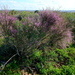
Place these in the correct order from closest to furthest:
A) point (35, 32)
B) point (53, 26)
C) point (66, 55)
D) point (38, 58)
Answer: point (35, 32) → point (53, 26) → point (38, 58) → point (66, 55)

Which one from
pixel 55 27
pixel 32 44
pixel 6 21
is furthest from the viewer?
pixel 55 27

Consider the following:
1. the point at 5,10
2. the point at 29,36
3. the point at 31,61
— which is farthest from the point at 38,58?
the point at 5,10

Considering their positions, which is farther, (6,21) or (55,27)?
(55,27)

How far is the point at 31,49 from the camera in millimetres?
4766

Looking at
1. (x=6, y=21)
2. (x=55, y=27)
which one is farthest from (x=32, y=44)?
(x=6, y=21)

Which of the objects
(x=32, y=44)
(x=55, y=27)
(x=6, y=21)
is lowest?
(x=32, y=44)

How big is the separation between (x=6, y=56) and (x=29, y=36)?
4.78 feet

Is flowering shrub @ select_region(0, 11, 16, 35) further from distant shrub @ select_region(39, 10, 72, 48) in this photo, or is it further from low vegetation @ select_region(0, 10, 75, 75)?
distant shrub @ select_region(39, 10, 72, 48)

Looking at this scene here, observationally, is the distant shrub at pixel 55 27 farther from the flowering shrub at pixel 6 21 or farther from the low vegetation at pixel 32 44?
the flowering shrub at pixel 6 21

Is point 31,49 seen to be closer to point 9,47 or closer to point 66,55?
point 9,47

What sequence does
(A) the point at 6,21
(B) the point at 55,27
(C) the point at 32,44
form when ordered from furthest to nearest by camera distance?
(B) the point at 55,27 < (C) the point at 32,44 < (A) the point at 6,21

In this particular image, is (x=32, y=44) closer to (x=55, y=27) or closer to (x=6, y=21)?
(x=55, y=27)

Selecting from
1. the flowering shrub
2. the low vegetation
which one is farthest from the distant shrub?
the flowering shrub

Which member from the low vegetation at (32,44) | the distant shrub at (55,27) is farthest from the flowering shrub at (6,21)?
the distant shrub at (55,27)
